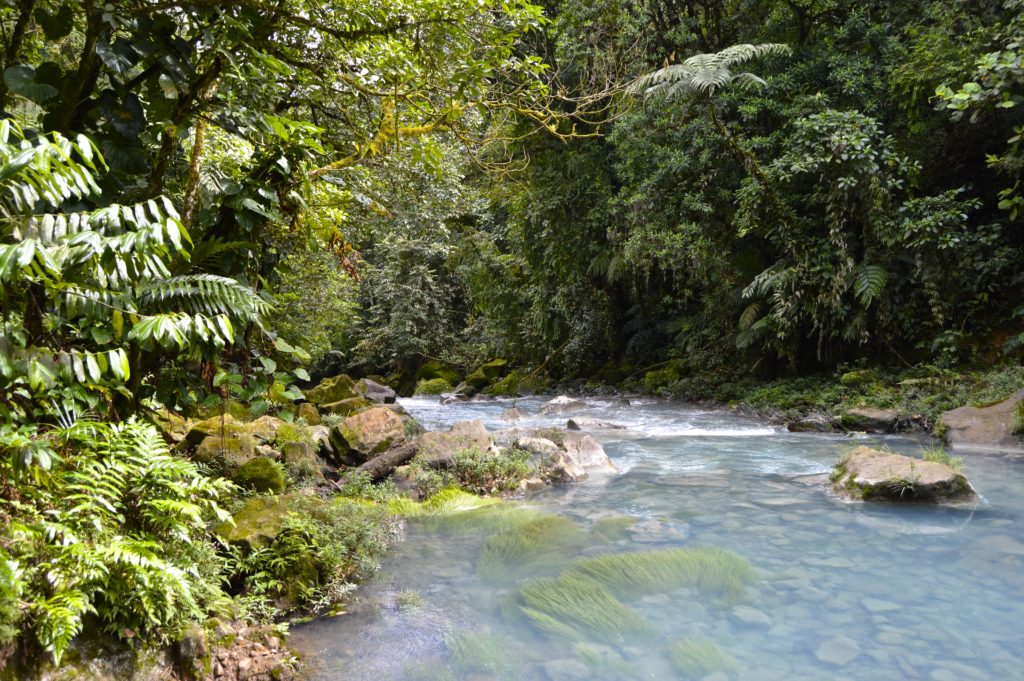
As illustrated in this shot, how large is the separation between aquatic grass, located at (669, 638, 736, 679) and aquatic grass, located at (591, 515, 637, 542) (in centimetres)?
163

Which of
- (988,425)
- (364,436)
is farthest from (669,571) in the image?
Result: (988,425)

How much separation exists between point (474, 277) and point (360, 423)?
14.1 metres

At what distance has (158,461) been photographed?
2922mm

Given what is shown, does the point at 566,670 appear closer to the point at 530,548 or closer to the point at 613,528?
the point at 530,548

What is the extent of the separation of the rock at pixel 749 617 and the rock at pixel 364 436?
438 centimetres

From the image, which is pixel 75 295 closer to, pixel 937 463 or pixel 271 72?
pixel 271 72

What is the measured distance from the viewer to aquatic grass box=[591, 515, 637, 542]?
505cm

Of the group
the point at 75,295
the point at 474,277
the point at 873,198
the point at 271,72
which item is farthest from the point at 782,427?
the point at 474,277

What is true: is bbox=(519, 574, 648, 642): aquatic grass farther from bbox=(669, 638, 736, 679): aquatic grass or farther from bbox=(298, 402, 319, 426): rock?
bbox=(298, 402, 319, 426): rock

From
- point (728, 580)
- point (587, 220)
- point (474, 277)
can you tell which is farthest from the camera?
point (474, 277)

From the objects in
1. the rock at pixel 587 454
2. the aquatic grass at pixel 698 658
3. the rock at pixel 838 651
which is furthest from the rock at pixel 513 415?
the rock at pixel 838 651

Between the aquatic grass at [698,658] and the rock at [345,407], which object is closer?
the aquatic grass at [698,658]

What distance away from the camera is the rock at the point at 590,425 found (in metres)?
10.6

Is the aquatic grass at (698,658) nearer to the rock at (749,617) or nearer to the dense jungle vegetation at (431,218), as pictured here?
the rock at (749,617)
